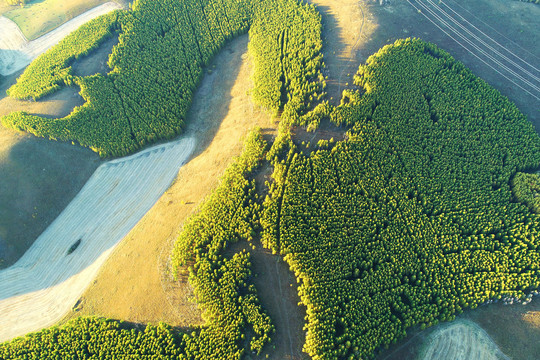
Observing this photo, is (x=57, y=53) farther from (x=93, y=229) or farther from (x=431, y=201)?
(x=431, y=201)

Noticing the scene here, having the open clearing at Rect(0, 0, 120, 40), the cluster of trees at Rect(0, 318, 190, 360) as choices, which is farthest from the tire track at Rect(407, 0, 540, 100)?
the open clearing at Rect(0, 0, 120, 40)

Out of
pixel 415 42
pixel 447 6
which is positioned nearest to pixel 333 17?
pixel 415 42

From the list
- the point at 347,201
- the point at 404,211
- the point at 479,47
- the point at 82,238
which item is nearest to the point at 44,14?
the point at 82,238

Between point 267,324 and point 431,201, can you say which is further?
point 431,201

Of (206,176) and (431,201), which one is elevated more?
(206,176)

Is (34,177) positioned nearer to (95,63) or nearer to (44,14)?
(95,63)
